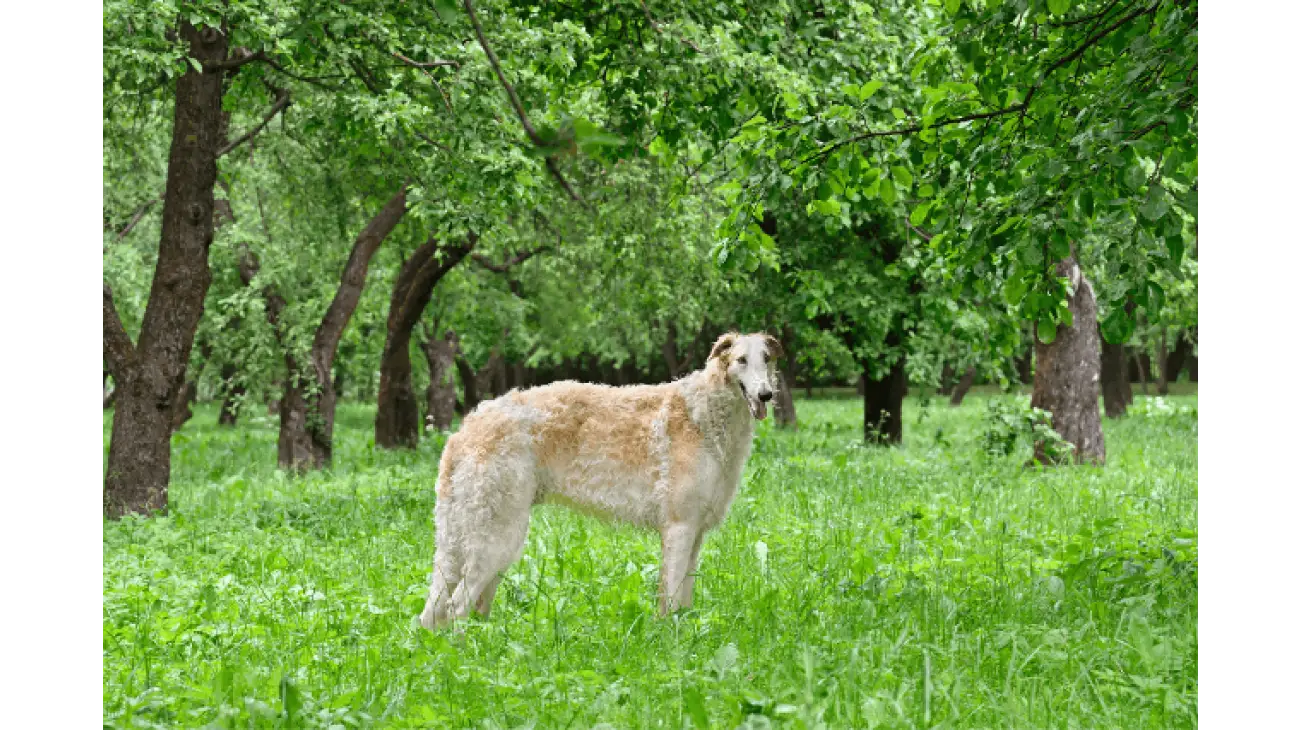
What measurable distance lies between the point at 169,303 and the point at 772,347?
698cm

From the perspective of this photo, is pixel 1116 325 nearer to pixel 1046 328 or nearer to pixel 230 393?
pixel 1046 328

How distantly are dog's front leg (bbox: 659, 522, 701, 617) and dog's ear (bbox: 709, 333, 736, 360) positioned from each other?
949 millimetres

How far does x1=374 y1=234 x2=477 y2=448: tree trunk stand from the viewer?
16953 mm

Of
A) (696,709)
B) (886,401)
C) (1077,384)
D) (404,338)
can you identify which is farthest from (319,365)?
(696,709)

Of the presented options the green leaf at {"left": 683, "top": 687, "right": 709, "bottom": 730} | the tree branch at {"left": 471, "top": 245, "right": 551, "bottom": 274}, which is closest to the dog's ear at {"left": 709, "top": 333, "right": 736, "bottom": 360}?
the green leaf at {"left": 683, "top": 687, "right": 709, "bottom": 730}

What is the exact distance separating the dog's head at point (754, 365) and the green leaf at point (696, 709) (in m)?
2.03

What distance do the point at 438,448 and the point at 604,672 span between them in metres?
14.8

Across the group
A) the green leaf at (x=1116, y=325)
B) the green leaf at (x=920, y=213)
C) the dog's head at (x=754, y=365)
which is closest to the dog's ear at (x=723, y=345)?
the dog's head at (x=754, y=365)

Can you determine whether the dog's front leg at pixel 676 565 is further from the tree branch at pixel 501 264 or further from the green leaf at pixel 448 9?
the tree branch at pixel 501 264

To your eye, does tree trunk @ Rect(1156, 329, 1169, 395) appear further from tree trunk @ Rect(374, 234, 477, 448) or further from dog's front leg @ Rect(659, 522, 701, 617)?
dog's front leg @ Rect(659, 522, 701, 617)

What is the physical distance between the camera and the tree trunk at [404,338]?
16953 mm
